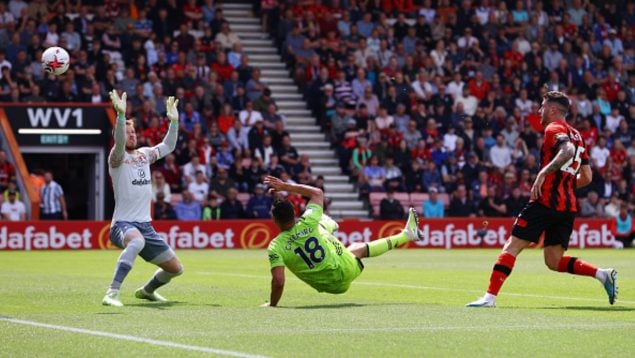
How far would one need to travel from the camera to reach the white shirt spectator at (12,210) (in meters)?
30.9

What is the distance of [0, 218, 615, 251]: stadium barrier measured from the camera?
30844 millimetres

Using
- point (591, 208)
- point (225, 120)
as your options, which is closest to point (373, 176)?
point (225, 120)

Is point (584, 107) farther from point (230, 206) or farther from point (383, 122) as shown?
point (230, 206)

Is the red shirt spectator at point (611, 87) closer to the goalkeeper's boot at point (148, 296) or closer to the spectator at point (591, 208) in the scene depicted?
the spectator at point (591, 208)

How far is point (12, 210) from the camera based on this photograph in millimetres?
30906

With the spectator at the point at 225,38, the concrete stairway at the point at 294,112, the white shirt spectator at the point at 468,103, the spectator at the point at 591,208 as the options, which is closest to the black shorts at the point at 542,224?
the concrete stairway at the point at 294,112

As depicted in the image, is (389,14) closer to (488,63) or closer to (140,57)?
(488,63)

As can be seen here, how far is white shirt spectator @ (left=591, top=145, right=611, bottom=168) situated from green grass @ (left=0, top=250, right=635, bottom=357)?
A: 1637 cm

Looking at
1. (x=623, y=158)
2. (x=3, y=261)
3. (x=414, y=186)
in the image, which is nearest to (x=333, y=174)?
(x=414, y=186)

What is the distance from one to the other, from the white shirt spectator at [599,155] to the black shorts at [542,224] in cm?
2454

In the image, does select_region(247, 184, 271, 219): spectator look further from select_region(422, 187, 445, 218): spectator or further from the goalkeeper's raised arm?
the goalkeeper's raised arm

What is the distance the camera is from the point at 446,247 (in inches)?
1336

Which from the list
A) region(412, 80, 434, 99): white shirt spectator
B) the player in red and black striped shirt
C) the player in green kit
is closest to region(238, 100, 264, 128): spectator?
region(412, 80, 434, 99): white shirt spectator

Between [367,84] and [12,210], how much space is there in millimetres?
11297
